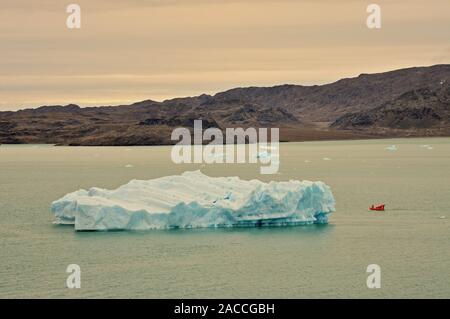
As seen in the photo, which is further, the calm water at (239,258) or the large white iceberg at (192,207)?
the large white iceberg at (192,207)

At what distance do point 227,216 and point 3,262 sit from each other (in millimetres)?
7809

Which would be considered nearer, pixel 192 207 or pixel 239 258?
pixel 239 258

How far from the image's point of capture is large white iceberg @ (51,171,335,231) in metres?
27.0

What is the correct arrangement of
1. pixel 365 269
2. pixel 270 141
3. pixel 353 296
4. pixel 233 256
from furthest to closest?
pixel 270 141, pixel 233 256, pixel 365 269, pixel 353 296

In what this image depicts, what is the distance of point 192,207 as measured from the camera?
2722cm

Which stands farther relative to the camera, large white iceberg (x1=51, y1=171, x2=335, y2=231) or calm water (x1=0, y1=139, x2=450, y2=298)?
large white iceberg (x1=51, y1=171, x2=335, y2=231)

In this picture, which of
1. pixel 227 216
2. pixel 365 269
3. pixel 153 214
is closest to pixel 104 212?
pixel 153 214

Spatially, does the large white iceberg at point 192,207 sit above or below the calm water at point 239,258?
above

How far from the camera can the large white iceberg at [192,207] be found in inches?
1063

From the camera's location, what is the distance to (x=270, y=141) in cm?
19550

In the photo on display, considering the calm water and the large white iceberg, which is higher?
the large white iceberg

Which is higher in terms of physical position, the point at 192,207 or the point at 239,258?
the point at 192,207
